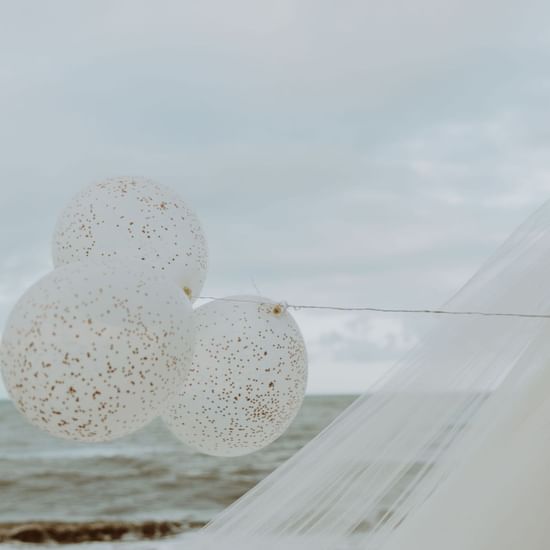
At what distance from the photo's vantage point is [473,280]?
1893 mm

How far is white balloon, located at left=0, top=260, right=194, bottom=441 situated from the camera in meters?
1.58

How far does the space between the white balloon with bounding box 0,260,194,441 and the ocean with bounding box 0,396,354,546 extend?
5467 millimetres

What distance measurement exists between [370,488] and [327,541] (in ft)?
0.56

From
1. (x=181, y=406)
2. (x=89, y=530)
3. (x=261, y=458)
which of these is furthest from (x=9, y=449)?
(x=181, y=406)

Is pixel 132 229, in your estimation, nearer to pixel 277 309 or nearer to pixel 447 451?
pixel 277 309

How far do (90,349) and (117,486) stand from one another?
8.42 m

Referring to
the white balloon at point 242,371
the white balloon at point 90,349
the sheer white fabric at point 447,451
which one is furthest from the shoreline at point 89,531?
the white balloon at point 90,349

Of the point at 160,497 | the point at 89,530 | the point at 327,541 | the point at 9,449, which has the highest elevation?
the point at 327,541

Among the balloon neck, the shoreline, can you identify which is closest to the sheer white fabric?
the balloon neck

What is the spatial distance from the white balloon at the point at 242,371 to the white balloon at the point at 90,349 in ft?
1.07

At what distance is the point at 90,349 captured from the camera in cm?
158

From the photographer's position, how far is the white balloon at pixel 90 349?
5.19ft

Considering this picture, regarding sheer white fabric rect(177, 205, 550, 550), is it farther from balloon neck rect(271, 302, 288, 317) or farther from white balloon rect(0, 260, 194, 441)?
white balloon rect(0, 260, 194, 441)

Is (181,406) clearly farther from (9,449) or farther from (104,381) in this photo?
(9,449)
